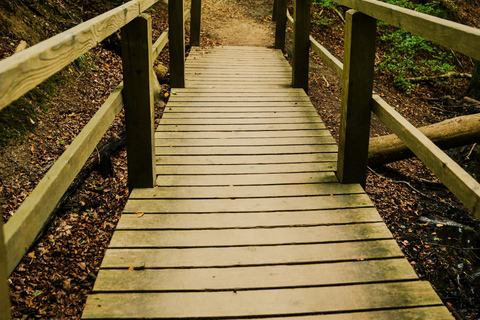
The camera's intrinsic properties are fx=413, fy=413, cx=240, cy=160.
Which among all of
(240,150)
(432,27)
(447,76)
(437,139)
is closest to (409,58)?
(447,76)

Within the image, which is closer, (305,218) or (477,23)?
(305,218)

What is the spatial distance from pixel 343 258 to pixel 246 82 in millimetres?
4113

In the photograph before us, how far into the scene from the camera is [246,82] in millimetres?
6262

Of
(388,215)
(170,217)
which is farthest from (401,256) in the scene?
(388,215)

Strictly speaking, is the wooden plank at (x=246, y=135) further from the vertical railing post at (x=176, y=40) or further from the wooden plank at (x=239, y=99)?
the vertical railing post at (x=176, y=40)

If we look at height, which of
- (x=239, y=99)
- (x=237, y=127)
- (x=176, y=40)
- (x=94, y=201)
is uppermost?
(x=176, y=40)

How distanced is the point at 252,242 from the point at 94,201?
2.39 meters

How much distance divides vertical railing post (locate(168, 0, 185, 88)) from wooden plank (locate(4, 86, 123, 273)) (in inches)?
132

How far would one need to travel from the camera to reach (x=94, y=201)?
14.6 ft

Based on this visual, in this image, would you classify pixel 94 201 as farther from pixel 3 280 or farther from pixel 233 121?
pixel 3 280

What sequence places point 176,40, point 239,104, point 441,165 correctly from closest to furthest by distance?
point 441,165, point 239,104, point 176,40

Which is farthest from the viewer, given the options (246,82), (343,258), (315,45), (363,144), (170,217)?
(246,82)

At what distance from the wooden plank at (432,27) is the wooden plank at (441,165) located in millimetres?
595

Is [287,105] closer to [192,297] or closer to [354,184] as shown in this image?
[354,184]
